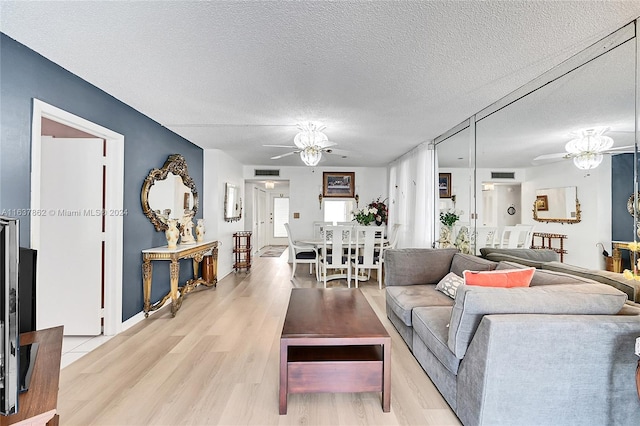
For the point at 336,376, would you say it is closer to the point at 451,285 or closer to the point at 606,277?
the point at 451,285

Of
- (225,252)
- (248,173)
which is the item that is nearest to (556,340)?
(225,252)

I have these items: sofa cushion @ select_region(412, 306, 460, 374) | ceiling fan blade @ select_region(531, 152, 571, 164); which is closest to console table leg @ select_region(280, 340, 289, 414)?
sofa cushion @ select_region(412, 306, 460, 374)

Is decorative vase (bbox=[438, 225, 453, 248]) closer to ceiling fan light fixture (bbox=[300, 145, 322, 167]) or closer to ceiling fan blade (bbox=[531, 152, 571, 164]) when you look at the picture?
ceiling fan blade (bbox=[531, 152, 571, 164])

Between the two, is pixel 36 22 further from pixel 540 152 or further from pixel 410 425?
pixel 540 152

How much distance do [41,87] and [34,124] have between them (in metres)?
0.31

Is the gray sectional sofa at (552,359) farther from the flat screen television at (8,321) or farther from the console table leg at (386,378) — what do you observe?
the flat screen television at (8,321)

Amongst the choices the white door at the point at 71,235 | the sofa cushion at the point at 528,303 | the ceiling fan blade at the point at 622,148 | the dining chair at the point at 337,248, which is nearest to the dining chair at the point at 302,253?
the dining chair at the point at 337,248

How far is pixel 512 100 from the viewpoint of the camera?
2.79 meters

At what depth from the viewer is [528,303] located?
1509mm

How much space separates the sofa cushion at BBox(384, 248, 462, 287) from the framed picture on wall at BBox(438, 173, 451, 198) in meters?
1.28

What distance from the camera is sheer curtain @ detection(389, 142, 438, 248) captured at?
15.1 ft

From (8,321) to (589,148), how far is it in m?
3.48

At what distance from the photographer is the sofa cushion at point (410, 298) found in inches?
98.3

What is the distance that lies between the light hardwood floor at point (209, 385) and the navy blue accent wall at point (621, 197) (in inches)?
65.5
